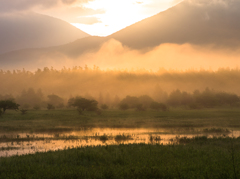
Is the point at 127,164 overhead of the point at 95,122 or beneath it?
overhead

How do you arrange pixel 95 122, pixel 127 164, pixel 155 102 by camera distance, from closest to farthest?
pixel 127 164
pixel 95 122
pixel 155 102

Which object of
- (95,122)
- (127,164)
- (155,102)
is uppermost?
(155,102)

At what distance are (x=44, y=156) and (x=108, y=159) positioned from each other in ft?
16.8

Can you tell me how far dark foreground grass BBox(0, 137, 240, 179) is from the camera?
49.9 feet

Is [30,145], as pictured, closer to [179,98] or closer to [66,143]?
[66,143]

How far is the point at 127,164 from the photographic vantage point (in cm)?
1798

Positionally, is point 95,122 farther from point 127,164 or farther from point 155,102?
point 155,102

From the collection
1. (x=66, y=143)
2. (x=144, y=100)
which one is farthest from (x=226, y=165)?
(x=144, y=100)

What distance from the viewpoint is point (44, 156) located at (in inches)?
796

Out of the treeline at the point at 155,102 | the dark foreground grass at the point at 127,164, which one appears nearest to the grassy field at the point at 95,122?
the dark foreground grass at the point at 127,164

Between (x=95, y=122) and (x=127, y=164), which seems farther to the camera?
(x=95, y=122)

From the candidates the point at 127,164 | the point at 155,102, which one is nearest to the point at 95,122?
the point at 127,164

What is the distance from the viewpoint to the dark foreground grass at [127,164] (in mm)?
15195

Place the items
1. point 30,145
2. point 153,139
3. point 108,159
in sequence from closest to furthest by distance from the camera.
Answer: point 108,159 < point 30,145 < point 153,139
